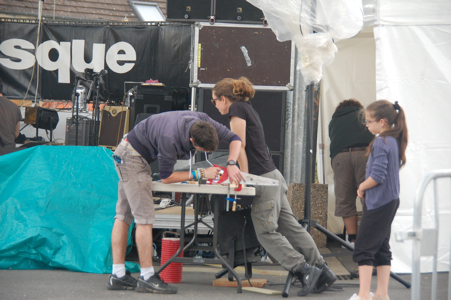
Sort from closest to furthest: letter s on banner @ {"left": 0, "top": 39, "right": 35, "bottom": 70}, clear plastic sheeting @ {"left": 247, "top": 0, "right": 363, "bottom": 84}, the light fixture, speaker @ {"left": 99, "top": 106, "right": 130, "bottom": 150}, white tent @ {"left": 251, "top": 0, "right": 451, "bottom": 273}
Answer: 1. clear plastic sheeting @ {"left": 247, "top": 0, "right": 363, "bottom": 84}
2. white tent @ {"left": 251, "top": 0, "right": 451, "bottom": 273}
3. speaker @ {"left": 99, "top": 106, "right": 130, "bottom": 150}
4. letter s on banner @ {"left": 0, "top": 39, "right": 35, "bottom": 70}
5. the light fixture

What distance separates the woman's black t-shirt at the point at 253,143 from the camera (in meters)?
3.41

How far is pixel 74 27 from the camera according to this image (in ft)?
27.5

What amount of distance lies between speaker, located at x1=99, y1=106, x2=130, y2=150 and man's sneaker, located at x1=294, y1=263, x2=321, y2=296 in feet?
16.0

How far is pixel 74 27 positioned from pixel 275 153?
17.0 ft

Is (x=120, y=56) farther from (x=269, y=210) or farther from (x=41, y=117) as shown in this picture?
(x=269, y=210)

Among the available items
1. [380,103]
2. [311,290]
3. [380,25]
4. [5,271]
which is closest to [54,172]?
[5,271]

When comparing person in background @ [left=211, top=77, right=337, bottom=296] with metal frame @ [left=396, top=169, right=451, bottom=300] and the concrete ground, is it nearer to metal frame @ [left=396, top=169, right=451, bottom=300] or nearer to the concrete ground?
the concrete ground

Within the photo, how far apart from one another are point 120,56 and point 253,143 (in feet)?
18.4

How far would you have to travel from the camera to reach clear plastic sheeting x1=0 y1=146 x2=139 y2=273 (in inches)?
157

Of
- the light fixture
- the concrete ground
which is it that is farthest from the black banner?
the concrete ground

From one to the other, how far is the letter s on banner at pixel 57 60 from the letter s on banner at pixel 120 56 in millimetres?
742

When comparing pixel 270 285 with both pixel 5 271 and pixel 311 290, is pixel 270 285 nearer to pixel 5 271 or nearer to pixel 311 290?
pixel 311 290

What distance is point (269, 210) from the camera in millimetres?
3352

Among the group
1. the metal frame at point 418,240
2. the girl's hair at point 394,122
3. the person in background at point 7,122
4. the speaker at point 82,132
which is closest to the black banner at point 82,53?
the speaker at point 82,132
